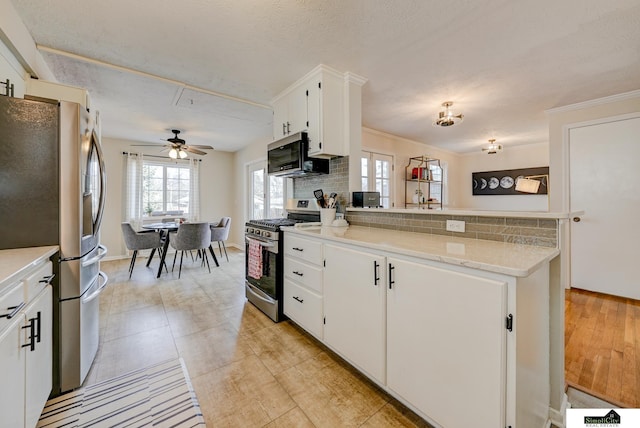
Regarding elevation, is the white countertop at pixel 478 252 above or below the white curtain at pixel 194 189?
below

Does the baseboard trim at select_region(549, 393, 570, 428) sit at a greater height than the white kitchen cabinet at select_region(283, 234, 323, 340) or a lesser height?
lesser

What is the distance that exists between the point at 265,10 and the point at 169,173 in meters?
5.12

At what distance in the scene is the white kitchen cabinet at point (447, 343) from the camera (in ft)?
3.23

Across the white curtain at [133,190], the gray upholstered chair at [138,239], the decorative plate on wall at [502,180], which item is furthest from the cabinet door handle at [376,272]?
the decorative plate on wall at [502,180]

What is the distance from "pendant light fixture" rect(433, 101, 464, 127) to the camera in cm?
322

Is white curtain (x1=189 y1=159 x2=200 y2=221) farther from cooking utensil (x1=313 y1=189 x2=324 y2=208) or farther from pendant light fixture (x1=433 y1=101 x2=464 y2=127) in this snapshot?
pendant light fixture (x1=433 y1=101 x2=464 y2=127)

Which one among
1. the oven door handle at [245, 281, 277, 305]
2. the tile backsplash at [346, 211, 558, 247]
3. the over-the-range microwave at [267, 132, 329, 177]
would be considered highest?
the over-the-range microwave at [267, 132, 329, 177]

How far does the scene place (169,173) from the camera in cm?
584

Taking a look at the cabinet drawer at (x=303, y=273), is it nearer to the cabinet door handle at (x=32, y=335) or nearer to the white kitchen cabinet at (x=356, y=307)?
the white kitchen cabinet at (x=356, y=307)

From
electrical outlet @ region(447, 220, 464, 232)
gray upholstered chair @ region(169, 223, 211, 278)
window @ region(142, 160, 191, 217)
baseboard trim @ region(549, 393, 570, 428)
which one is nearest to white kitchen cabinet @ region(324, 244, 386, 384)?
electrical outlet @ region(447, 220, 464, 232)

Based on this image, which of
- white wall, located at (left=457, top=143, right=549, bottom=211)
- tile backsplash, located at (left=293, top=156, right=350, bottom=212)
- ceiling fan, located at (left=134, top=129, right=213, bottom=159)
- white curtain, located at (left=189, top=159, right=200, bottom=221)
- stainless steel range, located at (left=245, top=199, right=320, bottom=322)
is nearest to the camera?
stainless steel range, located at (left=245, top=199, right=320, bottom=322)

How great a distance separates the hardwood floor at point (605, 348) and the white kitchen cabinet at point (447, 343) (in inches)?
45.0

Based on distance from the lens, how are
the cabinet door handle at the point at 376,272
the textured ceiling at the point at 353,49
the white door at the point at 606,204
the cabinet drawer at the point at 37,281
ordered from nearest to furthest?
the cabinet drawer at the point at 37,281 → the cabinet door handle at the point at 376,272 → the textured ceiling at the point at 353,49 → the white door at the point at 606,204

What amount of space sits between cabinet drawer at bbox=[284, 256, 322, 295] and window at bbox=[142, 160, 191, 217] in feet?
15.4
